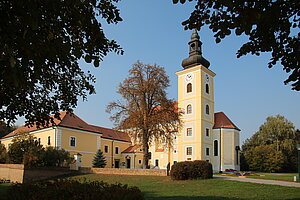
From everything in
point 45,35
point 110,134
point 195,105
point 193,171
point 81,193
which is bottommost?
point 193,171

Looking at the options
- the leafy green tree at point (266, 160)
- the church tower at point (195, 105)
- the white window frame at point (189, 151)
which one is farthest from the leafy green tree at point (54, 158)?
the leafy green tree at point (266, 160)

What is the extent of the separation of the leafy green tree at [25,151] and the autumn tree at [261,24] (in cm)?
2549

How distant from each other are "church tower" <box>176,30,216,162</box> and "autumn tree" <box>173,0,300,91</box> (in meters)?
35.3

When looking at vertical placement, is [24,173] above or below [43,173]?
above

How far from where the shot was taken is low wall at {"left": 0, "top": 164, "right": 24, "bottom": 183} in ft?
85.5

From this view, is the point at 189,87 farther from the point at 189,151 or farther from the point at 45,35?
the point at 45,35

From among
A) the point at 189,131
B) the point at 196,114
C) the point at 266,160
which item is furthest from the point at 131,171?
the point at 266,160

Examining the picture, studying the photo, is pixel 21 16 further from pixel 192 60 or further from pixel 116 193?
pixel 192 60

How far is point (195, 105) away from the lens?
43531 mm

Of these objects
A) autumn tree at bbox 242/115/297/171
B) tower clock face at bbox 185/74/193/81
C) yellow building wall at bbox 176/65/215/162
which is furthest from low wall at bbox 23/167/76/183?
autumn tree at bbox 242/115/297/171

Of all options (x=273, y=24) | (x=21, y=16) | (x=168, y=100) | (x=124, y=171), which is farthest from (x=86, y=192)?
(x=168, y=100)

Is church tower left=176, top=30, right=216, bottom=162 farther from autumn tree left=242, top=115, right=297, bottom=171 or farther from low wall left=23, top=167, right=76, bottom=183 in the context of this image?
low wall left=23, top=167, right=76, bottom=183

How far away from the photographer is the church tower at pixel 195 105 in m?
42.4

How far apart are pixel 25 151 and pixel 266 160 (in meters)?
37.1
